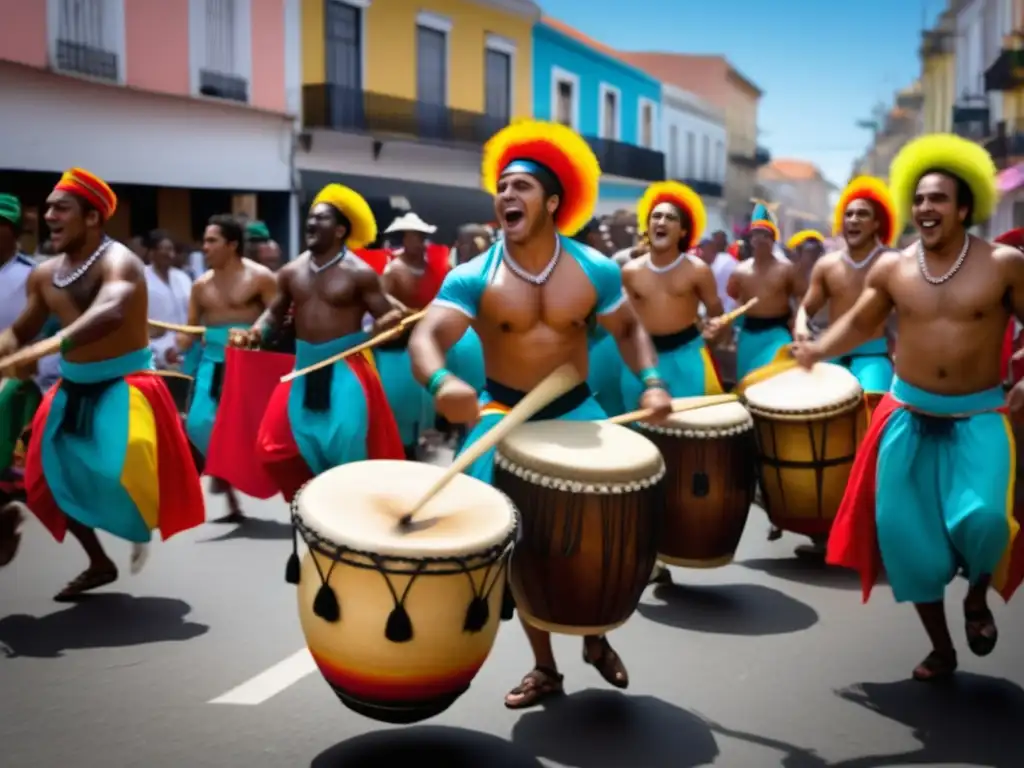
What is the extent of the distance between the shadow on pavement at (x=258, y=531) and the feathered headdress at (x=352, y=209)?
1.69 meters

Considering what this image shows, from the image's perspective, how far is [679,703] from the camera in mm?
4602

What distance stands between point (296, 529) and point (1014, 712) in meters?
2.57

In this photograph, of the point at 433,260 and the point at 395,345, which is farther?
the point at 433,260

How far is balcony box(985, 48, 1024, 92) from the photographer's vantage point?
93.5ft

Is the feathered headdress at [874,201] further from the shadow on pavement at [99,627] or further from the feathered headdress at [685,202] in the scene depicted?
the shadow on pavement at [99,627]

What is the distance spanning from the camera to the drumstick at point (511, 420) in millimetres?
3723

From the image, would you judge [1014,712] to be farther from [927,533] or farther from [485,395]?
[485,395]

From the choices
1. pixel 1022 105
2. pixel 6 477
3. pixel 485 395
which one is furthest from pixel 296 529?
pixel 1022 105

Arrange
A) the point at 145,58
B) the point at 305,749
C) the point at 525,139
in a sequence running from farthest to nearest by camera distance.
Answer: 1. the point at 145,58
2. the point at 525,139
3. the point at 305,749

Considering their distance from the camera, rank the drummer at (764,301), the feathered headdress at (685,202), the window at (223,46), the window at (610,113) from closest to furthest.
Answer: the feathered headdress at (685,202)
the drummer at (764,301)
the window at (223,46)
the window at (610,113)

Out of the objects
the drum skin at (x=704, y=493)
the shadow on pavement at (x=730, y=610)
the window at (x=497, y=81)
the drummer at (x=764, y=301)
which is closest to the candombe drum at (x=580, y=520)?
the drum skin at (x=704, y=493)

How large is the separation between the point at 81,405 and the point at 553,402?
7.98 ft

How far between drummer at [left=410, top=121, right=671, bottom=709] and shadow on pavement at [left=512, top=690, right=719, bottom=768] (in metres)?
0.11

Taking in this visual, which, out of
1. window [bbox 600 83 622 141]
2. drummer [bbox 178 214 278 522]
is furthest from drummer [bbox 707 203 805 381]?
window [bbox 600 83 622 141]
